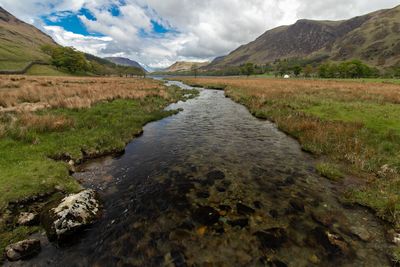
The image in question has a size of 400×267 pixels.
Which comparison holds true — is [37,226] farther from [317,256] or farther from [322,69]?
[322,69]

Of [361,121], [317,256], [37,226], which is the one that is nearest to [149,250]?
[37,226]

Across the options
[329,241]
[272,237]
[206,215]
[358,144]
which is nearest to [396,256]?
[329,241]

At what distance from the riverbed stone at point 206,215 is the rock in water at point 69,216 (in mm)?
3867

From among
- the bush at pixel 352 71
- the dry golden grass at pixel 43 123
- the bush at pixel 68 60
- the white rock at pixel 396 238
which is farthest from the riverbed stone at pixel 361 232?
the bush at pixel 352 71

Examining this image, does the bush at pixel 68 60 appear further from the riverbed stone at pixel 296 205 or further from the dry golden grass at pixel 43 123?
the riverbed stone at pixel 296 205

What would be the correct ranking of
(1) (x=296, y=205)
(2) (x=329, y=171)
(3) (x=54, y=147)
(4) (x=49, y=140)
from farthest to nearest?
1. (4) (x=49, y=140)
2. (3) (x=54, y=147)
3. (2) (x=329, y=171)
4. (1) (x=296, y=205)

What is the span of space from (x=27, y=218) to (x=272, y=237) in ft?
28.5

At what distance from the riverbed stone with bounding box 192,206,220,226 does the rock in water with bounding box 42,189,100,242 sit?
152 inches

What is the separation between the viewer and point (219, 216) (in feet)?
26.3

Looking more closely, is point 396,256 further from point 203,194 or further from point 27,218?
point 27,218

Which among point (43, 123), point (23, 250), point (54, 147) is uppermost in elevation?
point (43, 123)

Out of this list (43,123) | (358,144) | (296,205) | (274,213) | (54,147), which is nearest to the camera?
(274,213)

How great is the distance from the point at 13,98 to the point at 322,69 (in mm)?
145673

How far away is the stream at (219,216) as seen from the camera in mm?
6301
